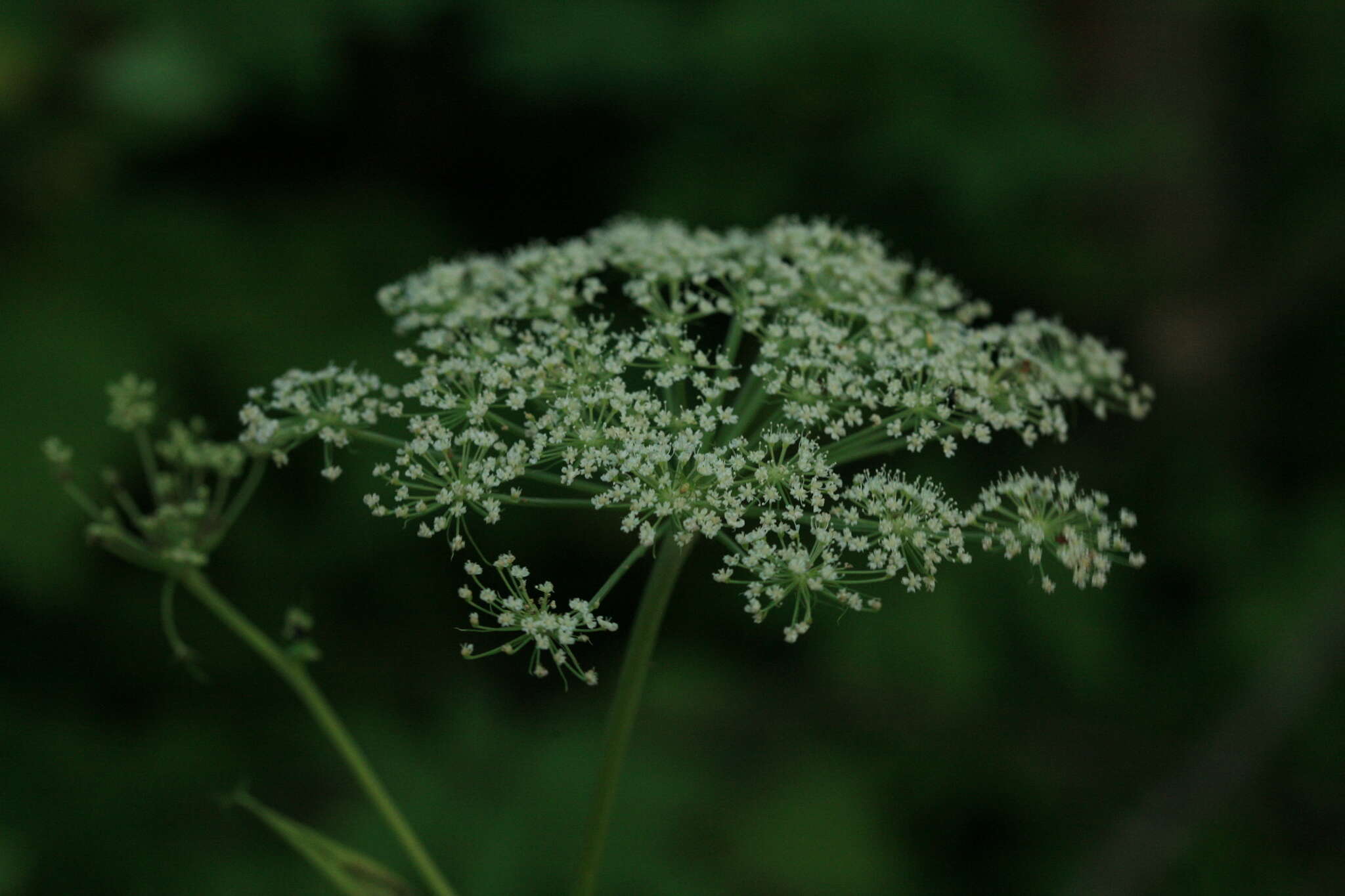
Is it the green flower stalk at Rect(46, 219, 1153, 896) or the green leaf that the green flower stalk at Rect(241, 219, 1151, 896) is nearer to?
the green flower stalk at Rect(46, 219, 1153, 896)

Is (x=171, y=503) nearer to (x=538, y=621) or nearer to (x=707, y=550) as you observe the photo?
(x=538, y=621)

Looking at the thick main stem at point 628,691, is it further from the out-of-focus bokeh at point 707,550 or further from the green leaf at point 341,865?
the out-of-focus bokeh at point 707,550

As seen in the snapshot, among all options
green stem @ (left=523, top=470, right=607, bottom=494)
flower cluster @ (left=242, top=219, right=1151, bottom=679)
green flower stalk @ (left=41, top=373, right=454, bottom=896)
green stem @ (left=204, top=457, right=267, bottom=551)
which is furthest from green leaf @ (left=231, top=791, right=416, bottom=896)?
green stem @ (left=523, top=470, right=607, bottom=494)

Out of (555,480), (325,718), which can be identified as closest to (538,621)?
(555,480)

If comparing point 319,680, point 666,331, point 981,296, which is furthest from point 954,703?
point 666,331

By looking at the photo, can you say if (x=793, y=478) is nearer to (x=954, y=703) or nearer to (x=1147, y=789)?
(x=954, y=703)

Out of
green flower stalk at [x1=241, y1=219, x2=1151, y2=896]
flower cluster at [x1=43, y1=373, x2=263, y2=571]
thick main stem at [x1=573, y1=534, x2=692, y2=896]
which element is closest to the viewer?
green flower stalk at [x1=241, y1=219, x2=1151, y2=896]

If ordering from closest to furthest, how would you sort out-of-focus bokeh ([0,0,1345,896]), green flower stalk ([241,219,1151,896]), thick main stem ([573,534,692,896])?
1. green flower stalk ([241,219,1151,896])
2. thick main stem ([573,534,692,896])
3. out-of-focus bokeh ([0,0,1345,896])
